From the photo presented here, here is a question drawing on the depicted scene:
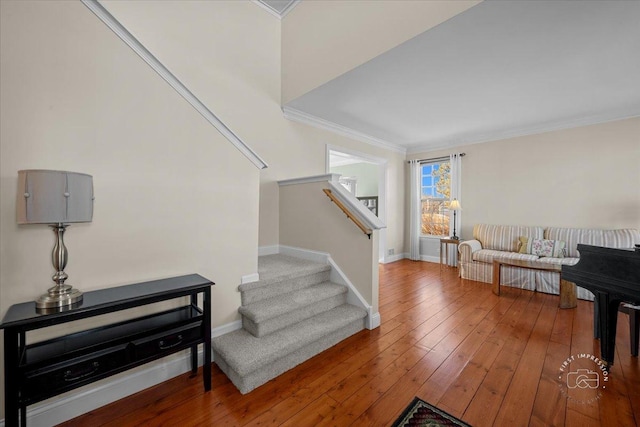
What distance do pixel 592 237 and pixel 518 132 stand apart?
2127 millimetres

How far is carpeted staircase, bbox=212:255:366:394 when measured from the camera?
1.85 metres

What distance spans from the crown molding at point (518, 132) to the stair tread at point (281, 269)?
431 centimetres

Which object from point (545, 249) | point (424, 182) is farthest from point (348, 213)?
point (424, 182)

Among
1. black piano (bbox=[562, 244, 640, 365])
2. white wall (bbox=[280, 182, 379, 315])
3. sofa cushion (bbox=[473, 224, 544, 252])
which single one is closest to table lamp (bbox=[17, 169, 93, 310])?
white wall (bbox=[280, 182, 379, 315])

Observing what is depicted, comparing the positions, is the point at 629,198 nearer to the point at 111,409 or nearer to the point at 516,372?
the point at 516,372

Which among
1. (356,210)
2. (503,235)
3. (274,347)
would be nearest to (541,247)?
(503,235)

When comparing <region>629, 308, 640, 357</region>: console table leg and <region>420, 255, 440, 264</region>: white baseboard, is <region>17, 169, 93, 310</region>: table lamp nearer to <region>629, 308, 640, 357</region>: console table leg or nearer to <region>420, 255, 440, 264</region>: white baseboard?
<region>629, 308, 640, 357</region>: console table leg

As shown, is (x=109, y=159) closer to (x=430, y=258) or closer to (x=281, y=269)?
(x=281, y=269)

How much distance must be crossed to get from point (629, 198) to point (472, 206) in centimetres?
210

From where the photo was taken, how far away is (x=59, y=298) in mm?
1350

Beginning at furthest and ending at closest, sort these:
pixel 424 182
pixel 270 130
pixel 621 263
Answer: pixel 424 182 → pixel 270 130 → pixel 621 263

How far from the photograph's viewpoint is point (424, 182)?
610cm

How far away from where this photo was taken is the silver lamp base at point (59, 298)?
1.31m

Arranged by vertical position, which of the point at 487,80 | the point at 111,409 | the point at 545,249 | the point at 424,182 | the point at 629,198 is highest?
the point at 487,80
